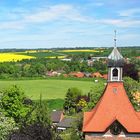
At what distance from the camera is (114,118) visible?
2617 cm

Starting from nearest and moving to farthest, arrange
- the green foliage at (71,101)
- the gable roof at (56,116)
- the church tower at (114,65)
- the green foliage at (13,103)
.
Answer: the church tower at (114,65) → the green foliage at (13,103) → the gable roof at (56,116) → the green foliage at (71,101)

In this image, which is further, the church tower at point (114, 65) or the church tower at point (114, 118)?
the church tower at point (114, 65)

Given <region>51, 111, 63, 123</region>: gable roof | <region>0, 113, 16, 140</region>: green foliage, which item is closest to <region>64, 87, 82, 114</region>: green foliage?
<region>51, 111, 63, 123</region>: gable roof

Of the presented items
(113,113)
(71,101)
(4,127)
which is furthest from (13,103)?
(71,101)

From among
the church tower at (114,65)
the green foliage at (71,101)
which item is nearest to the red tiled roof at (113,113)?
the church tower at (114,65)

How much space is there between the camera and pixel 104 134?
1046 inches

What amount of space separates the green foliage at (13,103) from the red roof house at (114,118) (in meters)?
16.9

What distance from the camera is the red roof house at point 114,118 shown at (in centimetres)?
2628

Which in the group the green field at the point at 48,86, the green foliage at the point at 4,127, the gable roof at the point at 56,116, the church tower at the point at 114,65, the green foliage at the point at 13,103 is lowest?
the gable roof at the point at 56,116

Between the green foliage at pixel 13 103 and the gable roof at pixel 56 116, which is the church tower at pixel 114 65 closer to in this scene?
the green foliage at pixel 13 103

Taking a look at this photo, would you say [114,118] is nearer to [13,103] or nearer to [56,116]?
[13,103]

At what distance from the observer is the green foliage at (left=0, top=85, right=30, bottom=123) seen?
4278cm

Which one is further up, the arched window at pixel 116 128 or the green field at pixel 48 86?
the arched window at pixel 116 128

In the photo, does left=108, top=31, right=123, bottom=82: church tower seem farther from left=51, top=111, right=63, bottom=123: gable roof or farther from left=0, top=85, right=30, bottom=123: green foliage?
left=51, top=111, right=63, bottom=123: gable roof
